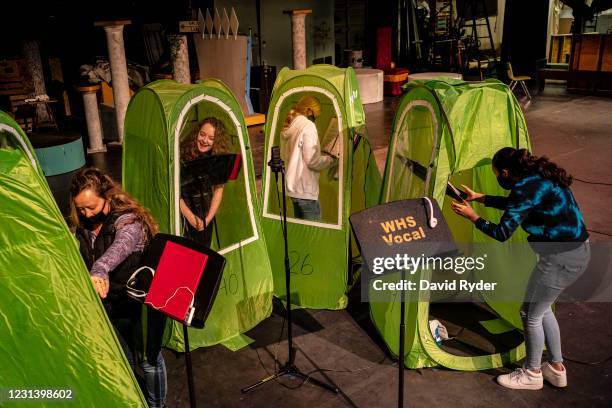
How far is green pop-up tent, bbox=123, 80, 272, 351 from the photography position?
11.5ft

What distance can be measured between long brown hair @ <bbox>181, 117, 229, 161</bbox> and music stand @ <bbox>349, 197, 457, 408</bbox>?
1.38 meters

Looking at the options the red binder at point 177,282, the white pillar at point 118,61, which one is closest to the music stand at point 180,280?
the red binder at point 177,282

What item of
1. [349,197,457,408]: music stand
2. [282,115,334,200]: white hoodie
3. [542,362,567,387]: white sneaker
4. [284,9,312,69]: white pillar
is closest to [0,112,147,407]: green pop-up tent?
[349,197,457,408]: music stand

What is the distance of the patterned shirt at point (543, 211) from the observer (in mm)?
2969

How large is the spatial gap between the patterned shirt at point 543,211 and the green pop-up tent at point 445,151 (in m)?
0.42

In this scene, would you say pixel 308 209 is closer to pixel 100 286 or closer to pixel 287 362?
pixel 287 362

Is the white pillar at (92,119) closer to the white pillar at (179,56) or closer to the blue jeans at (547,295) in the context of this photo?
the white pillar at (179,56)

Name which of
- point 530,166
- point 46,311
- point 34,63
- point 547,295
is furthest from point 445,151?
point 34,63

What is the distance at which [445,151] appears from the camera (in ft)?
10.8

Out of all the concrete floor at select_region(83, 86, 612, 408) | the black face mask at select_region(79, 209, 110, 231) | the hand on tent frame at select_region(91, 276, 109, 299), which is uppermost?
the black face mask at select_region(79, 209, 110, 231)

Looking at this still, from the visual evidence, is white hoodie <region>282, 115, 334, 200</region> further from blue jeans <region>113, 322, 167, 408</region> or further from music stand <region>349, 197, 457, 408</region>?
blue jeans <region>113, 322, 167, 408</region>

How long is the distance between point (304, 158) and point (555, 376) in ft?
7.21

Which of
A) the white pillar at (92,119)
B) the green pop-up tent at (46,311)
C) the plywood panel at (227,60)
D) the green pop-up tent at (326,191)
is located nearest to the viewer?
the green pop-up tent at (46,311)

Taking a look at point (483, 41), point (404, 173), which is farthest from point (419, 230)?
point (483, 41)
